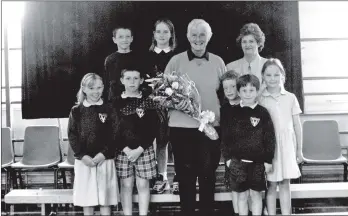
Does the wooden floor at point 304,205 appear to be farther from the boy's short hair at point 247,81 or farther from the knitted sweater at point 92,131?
the boy's short hair at point 247,81

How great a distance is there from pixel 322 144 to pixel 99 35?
95.6 inches

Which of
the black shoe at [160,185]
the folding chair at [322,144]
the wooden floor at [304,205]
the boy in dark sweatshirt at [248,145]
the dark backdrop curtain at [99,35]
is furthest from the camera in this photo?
the folding chair at [322,144]

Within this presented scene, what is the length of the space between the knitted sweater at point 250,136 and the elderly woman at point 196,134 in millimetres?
170

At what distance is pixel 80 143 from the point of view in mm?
3002

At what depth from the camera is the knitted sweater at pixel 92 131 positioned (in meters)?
2.98

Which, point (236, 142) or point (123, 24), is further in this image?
point (123, 24)

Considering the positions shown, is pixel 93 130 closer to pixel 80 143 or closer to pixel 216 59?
pixel 80 143

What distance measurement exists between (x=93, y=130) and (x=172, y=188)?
0.82 meters

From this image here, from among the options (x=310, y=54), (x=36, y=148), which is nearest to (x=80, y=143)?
(x=36, y=148)

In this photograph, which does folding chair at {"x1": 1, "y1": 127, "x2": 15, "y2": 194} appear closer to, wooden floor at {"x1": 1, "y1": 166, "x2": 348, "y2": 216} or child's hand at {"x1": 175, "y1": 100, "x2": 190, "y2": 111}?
wooden floor at {"x1": 1, "y1": 166, "x2": 348, "y2": 216}

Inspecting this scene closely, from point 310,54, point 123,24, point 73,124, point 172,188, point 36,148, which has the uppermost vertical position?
point 123,24

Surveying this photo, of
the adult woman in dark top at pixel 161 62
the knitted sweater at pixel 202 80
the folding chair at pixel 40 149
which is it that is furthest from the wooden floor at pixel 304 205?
the knitted sweater at pixel 202 80

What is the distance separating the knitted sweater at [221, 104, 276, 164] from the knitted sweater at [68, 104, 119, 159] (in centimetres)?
87

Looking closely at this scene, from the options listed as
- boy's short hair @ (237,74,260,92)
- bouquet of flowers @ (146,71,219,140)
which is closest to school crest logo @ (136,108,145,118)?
bouquet of flowers @ (146,71,219,140)
